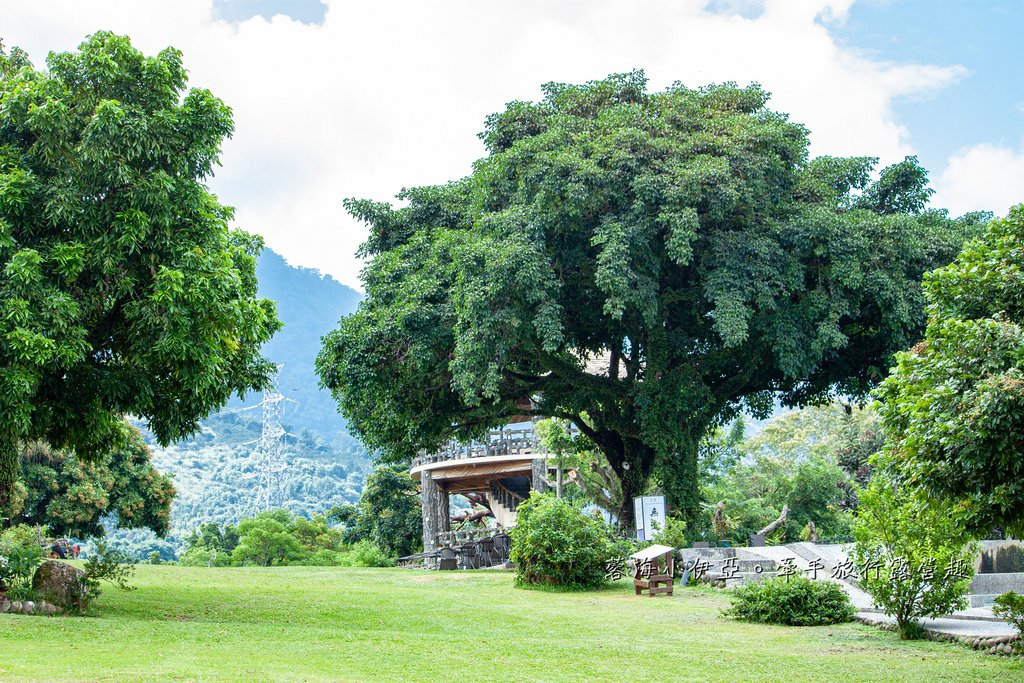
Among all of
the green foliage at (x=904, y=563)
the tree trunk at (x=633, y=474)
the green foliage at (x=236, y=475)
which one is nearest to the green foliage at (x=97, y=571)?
the green foliage at (x=904, y=563)

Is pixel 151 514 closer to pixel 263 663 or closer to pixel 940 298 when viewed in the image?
pixel 263 663

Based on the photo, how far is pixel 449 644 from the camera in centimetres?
952

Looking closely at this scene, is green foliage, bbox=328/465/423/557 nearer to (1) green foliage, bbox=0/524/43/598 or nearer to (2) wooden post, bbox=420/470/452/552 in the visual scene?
(2) wooden post, bbox=420/470/452/552

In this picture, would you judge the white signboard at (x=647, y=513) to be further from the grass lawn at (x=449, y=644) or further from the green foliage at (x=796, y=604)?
the green foliage at (x=796, y=604)

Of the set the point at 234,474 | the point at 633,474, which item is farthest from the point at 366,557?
the point at 234,474

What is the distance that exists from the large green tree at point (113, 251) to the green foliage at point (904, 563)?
7.67m

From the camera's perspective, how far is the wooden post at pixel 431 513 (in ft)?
101

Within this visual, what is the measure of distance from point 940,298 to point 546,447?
64.8 feet

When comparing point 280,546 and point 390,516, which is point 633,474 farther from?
point 280,546

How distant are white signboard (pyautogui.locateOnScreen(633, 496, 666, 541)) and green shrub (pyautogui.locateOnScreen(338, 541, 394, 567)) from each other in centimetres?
1375

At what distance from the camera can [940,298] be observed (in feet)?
26.9

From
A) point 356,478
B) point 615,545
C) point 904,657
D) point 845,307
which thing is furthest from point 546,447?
point 356,478

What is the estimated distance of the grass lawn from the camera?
7.60m

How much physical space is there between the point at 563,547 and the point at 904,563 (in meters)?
8.05
